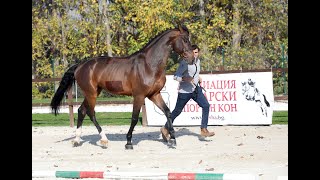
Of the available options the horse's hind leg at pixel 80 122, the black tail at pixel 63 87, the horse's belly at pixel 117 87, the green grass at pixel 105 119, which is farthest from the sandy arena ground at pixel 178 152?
the green grass at pixel 105 119

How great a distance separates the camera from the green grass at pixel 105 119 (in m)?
20.4

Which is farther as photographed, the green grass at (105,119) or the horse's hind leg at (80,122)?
the green grass at (105,119)

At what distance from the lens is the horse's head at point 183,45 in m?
13.7

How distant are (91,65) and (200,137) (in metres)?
2.77

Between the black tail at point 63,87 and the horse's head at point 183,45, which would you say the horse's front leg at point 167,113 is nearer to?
the horse's head at point 183,45

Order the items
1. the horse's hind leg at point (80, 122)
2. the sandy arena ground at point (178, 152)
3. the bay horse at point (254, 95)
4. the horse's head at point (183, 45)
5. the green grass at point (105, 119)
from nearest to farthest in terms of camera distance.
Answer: the sandy arena ground at point (178, 152) < the horse's head at point (183, 45) < the horse's hind leg at point (80, 122) < the bay horse at point (254, 95) < the green grass at point (105, 119)

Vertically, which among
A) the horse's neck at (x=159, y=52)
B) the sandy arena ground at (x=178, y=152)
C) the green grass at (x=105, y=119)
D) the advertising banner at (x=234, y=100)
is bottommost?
the sandy arena ground at (x=178, y=152)

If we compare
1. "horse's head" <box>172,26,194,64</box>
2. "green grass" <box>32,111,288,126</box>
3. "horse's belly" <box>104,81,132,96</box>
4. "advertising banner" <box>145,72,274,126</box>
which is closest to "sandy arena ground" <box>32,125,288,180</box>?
"advertising banner" <box>145,72,274,126</box>

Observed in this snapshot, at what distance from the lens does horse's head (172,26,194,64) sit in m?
13.7

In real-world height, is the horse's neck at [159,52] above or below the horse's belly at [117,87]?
above

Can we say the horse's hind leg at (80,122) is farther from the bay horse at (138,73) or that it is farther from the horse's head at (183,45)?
the horse's head at (183,45)

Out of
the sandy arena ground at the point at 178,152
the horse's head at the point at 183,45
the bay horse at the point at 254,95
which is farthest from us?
the bay horse at the point at 254,95

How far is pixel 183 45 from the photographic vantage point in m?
13.7

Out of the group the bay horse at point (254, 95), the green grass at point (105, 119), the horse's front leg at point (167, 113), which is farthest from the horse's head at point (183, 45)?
the green grass at point (105, 119)
